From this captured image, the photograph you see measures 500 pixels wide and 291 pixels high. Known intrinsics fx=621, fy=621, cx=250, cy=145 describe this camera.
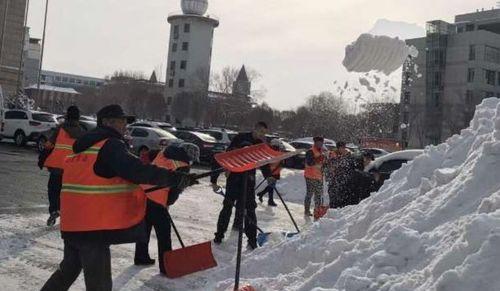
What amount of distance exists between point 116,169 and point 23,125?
2459 cm

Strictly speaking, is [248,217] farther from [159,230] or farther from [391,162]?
[391,162]

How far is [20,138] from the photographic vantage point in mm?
27047

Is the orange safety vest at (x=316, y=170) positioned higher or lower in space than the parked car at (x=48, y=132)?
lower

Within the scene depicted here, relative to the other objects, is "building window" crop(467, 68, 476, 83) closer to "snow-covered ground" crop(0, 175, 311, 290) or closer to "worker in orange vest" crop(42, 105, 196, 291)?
"snow-covered ground" crop(0, 175, 311, 290)

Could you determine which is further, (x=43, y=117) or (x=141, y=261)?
(x=43, y=117)

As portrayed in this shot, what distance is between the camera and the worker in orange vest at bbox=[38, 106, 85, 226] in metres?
8.35

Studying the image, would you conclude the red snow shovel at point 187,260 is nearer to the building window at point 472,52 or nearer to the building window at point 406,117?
the building window at point 406,117

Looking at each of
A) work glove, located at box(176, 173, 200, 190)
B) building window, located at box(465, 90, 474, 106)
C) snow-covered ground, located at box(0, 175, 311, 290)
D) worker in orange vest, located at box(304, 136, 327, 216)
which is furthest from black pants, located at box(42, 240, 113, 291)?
building window, located at box(465, 90, 474, 106)

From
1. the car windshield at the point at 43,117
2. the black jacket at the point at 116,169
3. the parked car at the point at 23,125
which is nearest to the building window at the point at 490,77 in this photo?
the car windshield at the point at 43,117

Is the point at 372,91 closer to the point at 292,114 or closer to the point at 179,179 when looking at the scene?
the point at 179,179

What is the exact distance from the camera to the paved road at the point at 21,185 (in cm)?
1050

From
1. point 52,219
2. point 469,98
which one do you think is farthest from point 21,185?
point 469,98

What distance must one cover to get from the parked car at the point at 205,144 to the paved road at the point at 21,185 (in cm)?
779

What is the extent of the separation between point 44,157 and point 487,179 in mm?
6186
